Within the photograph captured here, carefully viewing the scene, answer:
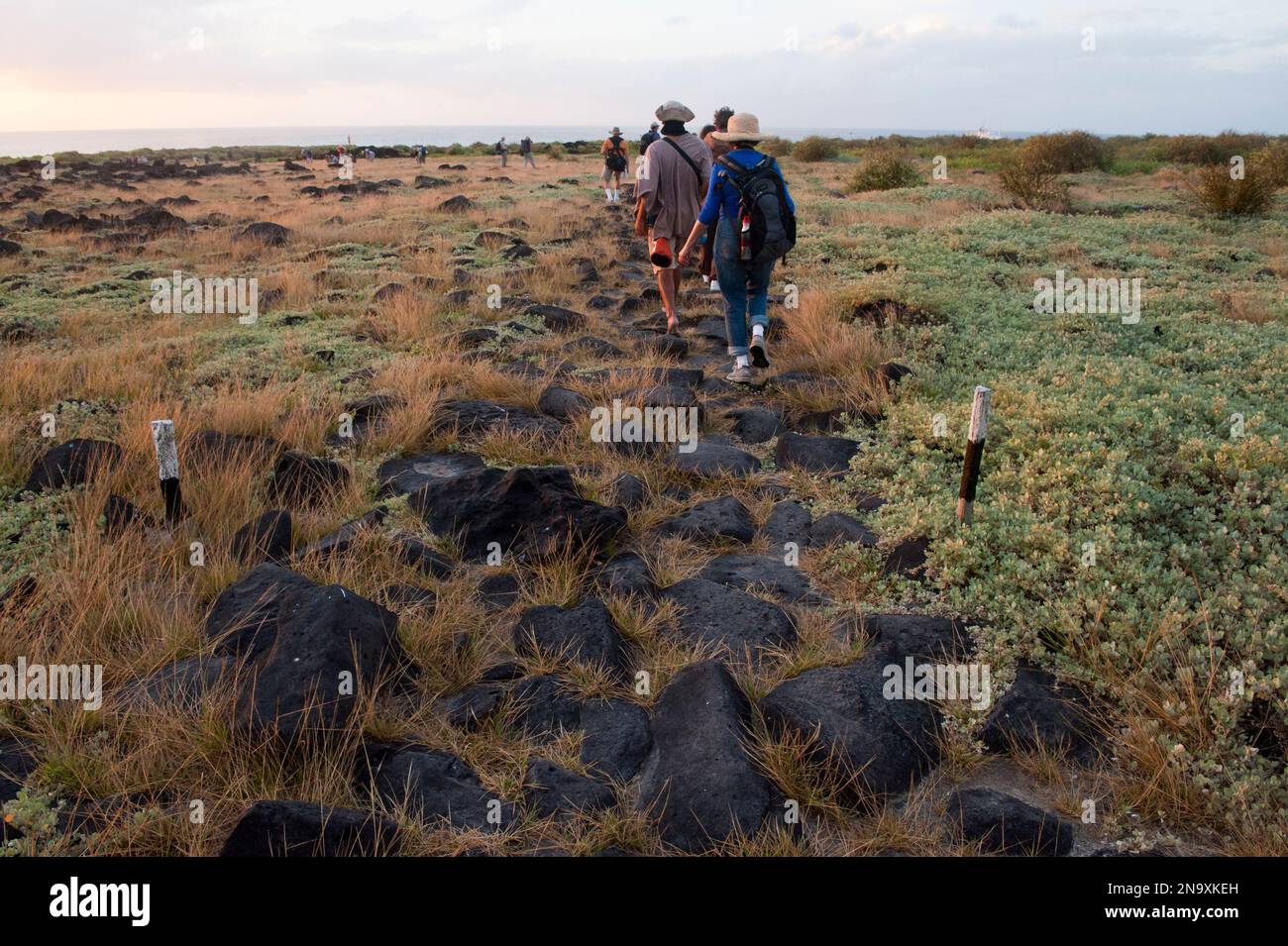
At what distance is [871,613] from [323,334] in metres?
8.03

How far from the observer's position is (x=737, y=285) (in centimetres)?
789

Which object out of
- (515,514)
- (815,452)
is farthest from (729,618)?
(815,452)

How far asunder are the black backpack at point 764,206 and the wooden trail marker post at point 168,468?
16.1 ft

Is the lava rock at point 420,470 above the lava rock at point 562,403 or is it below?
below

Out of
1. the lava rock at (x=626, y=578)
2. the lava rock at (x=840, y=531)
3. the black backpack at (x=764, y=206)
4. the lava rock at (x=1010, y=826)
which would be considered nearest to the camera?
the lava rock at (x=1010, y=826)

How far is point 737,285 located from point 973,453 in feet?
12.4

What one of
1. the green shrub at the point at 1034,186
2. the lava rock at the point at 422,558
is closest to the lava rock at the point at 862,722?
the lava rock at the point at 422,558

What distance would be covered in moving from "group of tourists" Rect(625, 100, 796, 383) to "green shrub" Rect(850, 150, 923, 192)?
2075 centimetres

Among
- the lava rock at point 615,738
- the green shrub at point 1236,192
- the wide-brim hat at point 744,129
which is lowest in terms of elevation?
the lava rock at point 615,738

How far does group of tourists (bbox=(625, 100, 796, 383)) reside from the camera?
731cm

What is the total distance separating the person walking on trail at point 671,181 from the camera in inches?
348

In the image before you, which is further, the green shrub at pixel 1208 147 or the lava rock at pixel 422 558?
the green shrub at pixel 1208 147

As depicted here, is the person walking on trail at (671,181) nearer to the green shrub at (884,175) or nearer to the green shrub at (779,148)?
the green shrub at (884,175)

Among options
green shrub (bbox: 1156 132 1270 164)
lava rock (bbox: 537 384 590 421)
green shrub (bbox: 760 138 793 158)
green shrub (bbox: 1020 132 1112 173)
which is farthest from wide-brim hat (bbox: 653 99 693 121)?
green shrub (bbox: 760 138 793 158)
